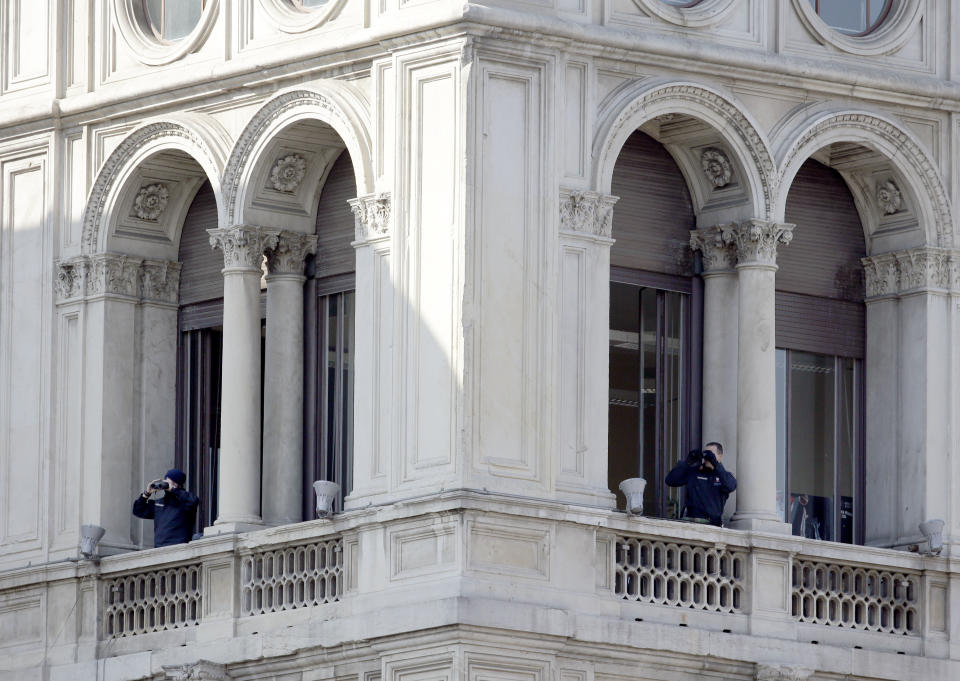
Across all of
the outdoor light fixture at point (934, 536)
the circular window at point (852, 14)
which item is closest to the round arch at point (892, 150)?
the circular window at point (852, 14)

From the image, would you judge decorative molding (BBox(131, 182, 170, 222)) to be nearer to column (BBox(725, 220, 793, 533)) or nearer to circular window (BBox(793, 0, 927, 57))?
column (BBox(725, 220, 793, 533))

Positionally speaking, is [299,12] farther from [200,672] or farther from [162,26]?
[200,672]

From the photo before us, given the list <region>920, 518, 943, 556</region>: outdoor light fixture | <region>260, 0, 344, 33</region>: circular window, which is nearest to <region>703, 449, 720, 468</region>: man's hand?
<region>920, 518, 943, 556</region>: outdoor light fixture

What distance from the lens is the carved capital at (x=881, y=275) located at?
4947cm

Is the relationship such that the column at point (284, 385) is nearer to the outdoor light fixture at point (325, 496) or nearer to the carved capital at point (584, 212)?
the outdoor light fixture at point (325, 496)

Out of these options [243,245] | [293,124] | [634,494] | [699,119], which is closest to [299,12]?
[293,124]

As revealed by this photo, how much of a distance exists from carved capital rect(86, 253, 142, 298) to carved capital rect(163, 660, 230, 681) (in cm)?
504

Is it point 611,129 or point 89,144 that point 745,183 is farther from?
point 89,144

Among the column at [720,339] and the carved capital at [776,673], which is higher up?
the column at [720,339]

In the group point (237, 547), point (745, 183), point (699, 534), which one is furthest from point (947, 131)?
point (237, 547)

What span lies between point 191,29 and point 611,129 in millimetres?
5766

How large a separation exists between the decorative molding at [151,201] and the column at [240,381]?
1.82 m

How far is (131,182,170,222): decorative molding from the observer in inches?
1975

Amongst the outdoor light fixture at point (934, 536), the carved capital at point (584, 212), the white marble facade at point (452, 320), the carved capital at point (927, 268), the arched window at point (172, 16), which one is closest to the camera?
the white marble facade at point (452, 320)
